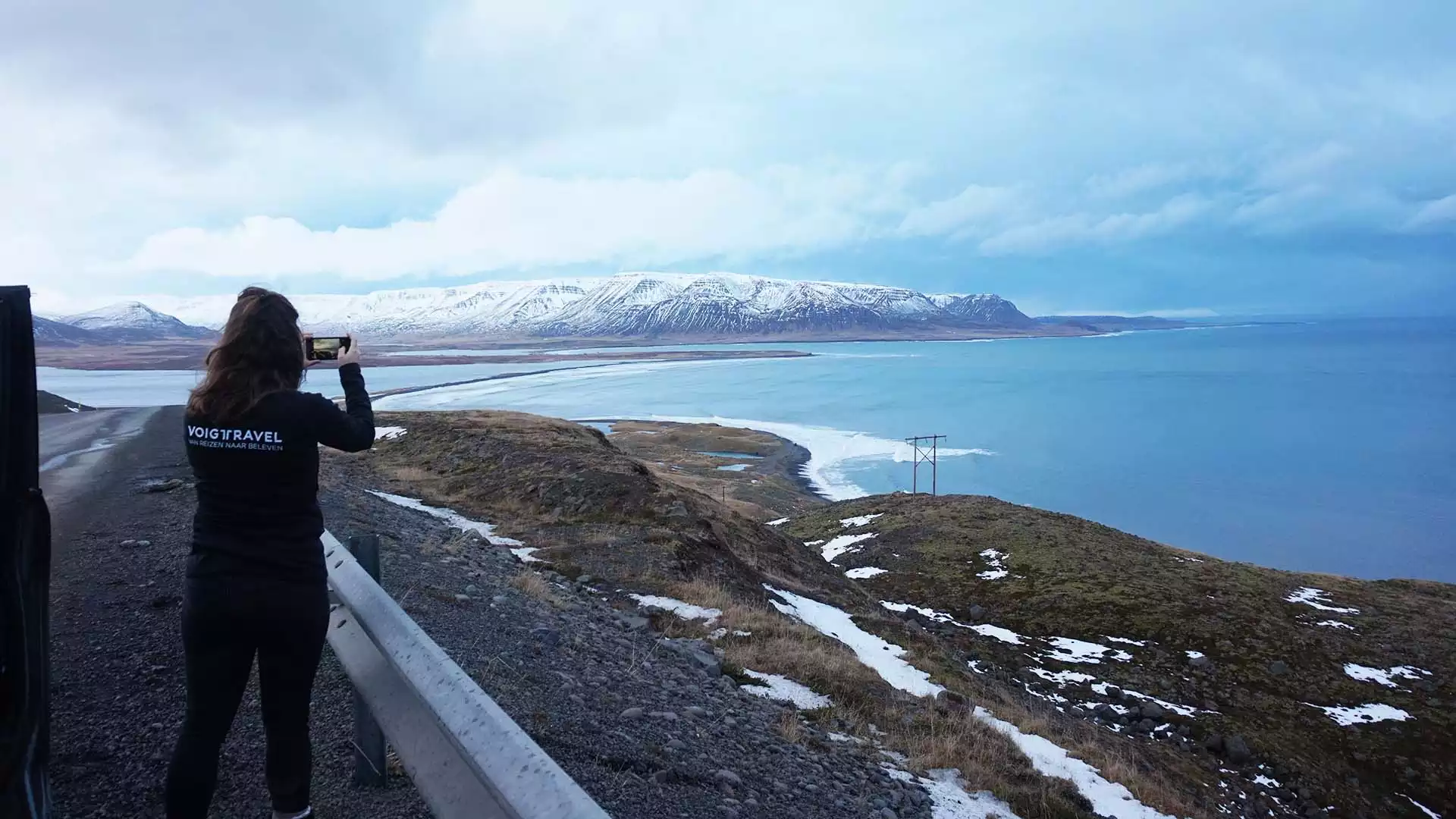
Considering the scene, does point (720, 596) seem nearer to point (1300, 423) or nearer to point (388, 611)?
point (388, 611)

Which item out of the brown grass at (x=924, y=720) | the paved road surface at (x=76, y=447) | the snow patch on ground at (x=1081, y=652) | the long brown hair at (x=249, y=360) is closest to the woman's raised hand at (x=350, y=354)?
the long brown hair at (x=249, y=360)

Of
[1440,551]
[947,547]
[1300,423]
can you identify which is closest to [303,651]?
[947,547]

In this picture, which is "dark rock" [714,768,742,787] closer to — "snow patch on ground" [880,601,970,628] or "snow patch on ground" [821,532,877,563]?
"snow patch on ground" [880,601,970,628]

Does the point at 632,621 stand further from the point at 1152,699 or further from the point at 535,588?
the point at 1152,699

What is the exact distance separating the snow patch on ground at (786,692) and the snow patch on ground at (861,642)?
7.31ft

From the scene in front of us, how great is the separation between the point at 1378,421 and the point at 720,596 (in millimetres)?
108026

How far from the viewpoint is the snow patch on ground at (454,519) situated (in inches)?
505

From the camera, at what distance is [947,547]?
3441 cm

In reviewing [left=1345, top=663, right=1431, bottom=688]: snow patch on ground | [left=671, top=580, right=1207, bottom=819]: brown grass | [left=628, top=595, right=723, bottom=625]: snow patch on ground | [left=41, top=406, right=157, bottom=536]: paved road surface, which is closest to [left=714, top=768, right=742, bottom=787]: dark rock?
[left=671, top=580, right=1207, bottom=819]: brown grass

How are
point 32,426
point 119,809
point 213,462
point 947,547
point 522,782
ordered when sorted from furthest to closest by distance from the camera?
point 947,547
point 119,809
point 213,462
point 32,426
point 522,782

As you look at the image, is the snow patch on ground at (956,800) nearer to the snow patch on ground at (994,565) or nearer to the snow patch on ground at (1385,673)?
the snow patch on ground at (1385,673)

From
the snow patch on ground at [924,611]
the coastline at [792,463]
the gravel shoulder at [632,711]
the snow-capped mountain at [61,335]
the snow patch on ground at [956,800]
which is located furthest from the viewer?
the snow-capped mountain at [61,335]

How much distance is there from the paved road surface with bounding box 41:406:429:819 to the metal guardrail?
50 cm

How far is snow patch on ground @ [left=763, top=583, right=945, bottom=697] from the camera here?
11.2m
